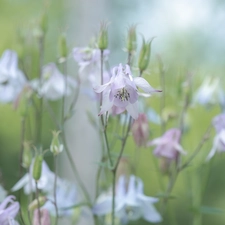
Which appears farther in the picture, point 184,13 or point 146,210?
point 184,13

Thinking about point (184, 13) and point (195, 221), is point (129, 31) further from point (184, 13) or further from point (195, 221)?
point (184, 13)

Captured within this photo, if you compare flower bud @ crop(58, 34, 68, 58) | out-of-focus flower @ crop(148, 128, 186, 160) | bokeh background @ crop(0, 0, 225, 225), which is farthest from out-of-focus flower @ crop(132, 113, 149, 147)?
bokeh background @ crop(0, 0, 225, 225)

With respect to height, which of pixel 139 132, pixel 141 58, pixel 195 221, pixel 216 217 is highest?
pixel 141 58

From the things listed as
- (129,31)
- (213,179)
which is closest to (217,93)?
(129,31)

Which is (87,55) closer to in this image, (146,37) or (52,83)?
(52,83)

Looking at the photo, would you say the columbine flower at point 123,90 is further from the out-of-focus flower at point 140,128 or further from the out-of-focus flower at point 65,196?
the out-of-focus flower at point 65,196

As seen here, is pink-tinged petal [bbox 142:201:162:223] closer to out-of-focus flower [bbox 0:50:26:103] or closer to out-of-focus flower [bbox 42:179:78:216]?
out-of-focus flower [bbox 42:179:78:216]
